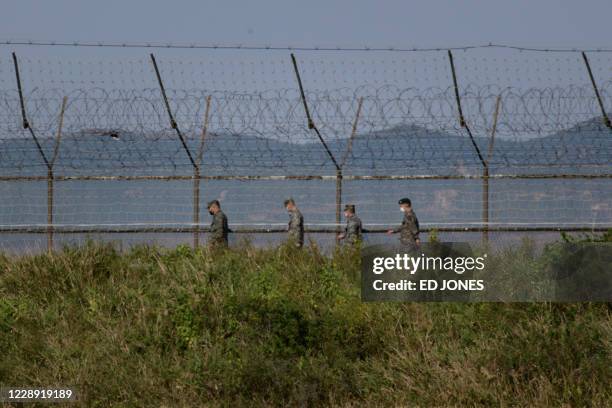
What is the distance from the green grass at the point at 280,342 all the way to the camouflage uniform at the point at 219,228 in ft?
17.1

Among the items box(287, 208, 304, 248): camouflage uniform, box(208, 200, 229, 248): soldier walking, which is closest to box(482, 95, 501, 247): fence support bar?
box(287, 208, 304, 248): camouflage uniform

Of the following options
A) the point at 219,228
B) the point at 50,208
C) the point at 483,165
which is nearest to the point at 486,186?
the point at 483,165

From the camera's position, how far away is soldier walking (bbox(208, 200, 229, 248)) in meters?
19.1

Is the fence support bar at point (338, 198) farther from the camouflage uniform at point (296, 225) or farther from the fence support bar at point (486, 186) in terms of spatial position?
the fence support bar at point (486, 186)

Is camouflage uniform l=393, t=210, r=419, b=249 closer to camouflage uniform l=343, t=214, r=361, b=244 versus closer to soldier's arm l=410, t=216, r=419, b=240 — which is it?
soldier's arm l=410, t=216, r=419, b=240

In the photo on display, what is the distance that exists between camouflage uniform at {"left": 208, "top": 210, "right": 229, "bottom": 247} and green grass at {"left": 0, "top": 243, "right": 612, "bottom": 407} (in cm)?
521

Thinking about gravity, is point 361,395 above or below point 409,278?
below

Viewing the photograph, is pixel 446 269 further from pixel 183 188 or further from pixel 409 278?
pixel 183 188

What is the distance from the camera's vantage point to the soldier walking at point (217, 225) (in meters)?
19.1

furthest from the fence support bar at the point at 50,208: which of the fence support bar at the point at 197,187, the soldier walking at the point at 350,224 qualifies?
the soldier walking at the point at 350,224

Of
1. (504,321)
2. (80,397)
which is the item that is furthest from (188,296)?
(504,321)

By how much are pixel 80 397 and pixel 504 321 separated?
407 cm

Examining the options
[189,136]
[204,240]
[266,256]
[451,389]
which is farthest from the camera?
[204,240]

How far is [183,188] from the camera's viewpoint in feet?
63.7
